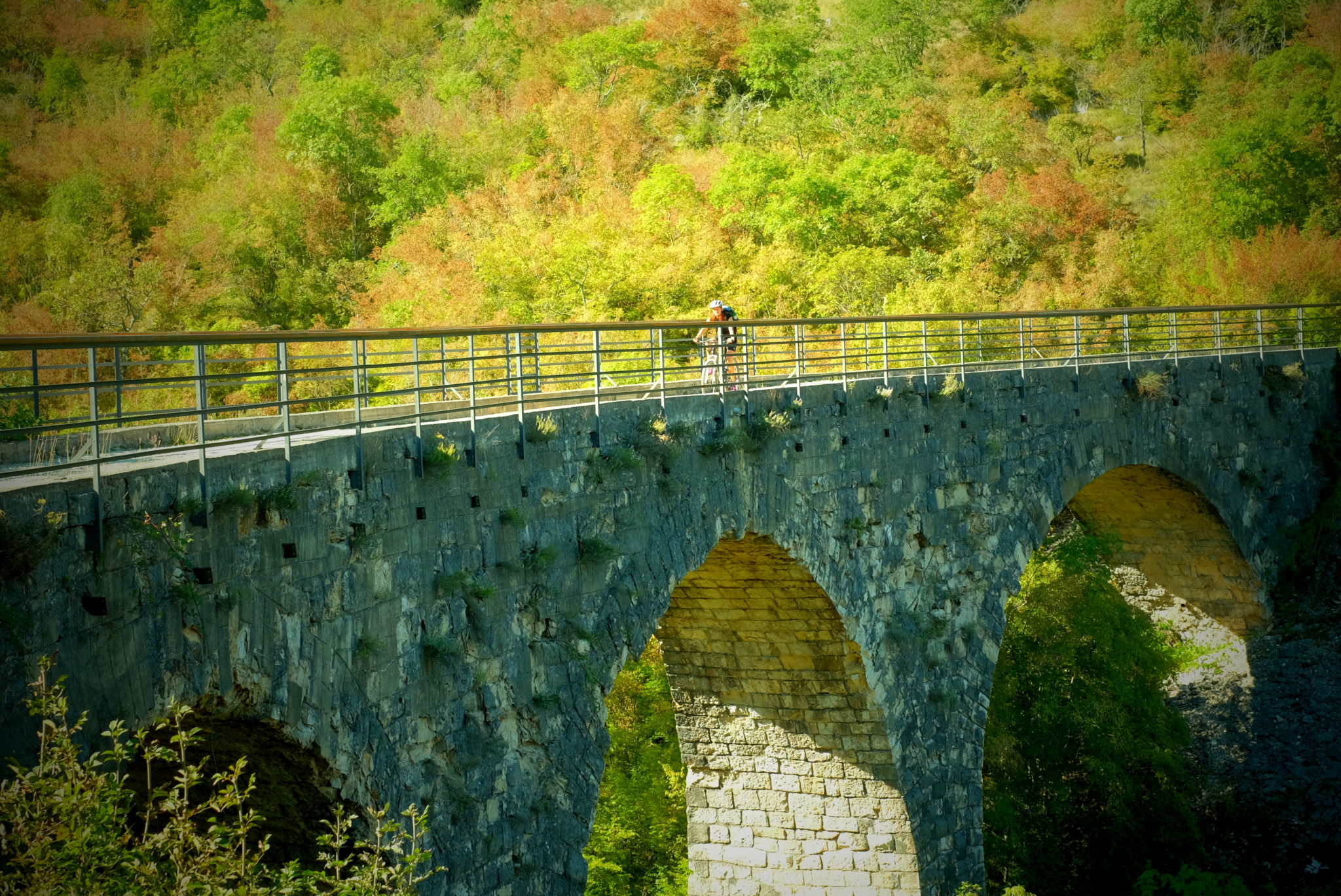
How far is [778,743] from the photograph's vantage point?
1450cm

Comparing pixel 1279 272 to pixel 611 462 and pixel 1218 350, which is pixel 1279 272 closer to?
pixel 1218 350

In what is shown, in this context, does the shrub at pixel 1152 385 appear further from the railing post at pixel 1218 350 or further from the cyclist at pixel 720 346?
the cyclist at pixel 720 346

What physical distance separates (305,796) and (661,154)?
3056cm

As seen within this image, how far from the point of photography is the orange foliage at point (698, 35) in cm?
4359

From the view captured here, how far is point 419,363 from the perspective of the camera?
737cm

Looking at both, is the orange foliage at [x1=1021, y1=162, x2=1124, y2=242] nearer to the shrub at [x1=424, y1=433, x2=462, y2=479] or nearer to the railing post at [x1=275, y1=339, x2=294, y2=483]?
the shrub at [x1=424, y1=433, x2=462, y2=479]

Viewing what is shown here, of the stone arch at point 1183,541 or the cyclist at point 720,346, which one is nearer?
the cyclist at point 720,346

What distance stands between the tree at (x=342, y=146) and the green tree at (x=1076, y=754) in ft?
73.9

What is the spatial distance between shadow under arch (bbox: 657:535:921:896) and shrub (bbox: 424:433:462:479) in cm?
478

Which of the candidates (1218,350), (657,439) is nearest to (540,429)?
(657,439)

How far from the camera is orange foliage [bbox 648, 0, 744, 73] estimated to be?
43594 mm

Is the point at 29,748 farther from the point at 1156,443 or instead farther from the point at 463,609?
the point at 1156,443

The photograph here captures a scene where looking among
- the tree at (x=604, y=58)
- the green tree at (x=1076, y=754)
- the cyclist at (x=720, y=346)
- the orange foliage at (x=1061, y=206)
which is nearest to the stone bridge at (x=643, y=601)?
the cyclist at (x=720, y=346)

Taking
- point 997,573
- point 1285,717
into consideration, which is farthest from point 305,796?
point 1285,717
